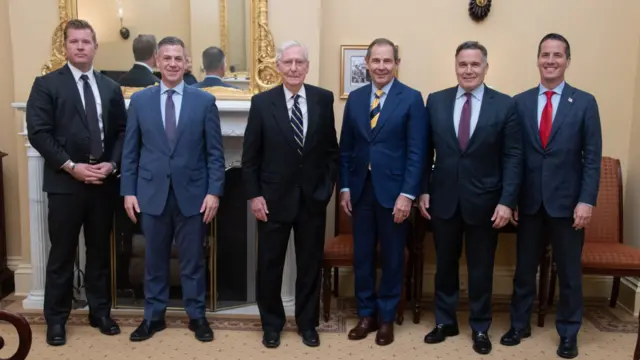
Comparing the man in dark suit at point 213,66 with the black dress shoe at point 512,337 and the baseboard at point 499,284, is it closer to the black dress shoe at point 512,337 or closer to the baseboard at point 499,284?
the baseboard at point 499,284

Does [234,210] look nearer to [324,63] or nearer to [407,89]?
[324,63]

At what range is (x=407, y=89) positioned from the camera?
9.80 feet

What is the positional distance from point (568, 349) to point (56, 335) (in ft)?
8.51

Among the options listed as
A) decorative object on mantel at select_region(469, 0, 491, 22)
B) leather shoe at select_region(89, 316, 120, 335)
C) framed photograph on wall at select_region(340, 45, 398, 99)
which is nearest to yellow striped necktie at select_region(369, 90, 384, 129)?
framed photograph on wall at select_region(340, 45, 398, 99)

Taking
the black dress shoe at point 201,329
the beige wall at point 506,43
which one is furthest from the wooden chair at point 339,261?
the beige wall at point 506,43

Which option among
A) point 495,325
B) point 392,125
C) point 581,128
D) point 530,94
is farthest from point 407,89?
point 495,325

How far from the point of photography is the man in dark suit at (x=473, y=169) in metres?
2.90

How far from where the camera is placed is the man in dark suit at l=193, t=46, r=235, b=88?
3.54 m

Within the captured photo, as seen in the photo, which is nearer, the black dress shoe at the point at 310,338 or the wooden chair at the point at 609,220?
the black dress shoe at the point at 310,338

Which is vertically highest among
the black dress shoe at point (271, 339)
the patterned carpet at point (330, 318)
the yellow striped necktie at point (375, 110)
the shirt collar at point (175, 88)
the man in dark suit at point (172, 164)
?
the shirt collar at point (175, 88)

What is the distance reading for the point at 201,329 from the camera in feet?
10.5

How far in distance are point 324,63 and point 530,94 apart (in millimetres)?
1335

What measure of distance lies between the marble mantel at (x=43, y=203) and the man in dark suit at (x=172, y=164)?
0.34 meters

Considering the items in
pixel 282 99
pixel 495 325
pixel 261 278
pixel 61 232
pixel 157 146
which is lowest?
pixel 495 325
